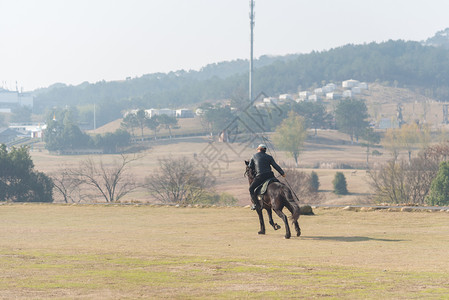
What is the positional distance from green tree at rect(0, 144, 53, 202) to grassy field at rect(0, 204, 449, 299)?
126 ft

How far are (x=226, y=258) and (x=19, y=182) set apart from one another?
178ft

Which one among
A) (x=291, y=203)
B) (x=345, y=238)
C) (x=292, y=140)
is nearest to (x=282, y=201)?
(x=291, y=203)

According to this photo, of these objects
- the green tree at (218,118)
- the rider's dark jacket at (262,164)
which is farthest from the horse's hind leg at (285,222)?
the green tree at (218,118)

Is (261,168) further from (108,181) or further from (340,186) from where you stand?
(340,186)

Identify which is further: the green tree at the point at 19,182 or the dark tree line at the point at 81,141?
the dark tree line at the point at 81,141

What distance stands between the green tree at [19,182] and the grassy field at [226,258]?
38480mm

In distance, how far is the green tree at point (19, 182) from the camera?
65500mm

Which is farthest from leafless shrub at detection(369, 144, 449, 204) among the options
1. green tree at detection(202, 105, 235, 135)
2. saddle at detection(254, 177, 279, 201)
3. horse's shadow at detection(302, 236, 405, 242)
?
green tree at detection(202, 105, 235, 135)

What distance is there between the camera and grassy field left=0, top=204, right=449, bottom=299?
12219 mm

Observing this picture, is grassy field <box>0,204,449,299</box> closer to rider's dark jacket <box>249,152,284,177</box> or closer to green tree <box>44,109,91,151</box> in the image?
rider's dark jacket <box>249,152,284,177</box>

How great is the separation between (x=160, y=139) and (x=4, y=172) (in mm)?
128024

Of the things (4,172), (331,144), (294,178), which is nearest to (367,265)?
(4,172)

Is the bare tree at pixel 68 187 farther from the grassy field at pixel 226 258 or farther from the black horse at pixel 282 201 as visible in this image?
the black horse at pixel 282 201

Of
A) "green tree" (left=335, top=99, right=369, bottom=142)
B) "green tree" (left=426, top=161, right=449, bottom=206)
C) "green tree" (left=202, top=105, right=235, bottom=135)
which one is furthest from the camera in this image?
"green tree" (left=202, top=105, right=235, bottom=135)
